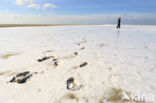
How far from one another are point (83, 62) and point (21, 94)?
294cm

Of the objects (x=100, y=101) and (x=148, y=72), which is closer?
(x=100, y=101)

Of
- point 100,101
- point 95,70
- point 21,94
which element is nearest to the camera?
point 100,101

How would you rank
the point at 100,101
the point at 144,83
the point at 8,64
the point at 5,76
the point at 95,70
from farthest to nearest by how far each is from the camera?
the point at 8,64 → the point at 95,70 → the point at 5,76 → the point at 144,83 → the point at 100,101

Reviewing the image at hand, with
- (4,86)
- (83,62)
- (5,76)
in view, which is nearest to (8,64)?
(5,76)

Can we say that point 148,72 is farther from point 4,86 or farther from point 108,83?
point 4,86

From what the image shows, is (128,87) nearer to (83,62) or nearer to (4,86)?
(83,62)

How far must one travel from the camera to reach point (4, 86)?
134 inches

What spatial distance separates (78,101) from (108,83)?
1.23 meters

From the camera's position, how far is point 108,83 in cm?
342

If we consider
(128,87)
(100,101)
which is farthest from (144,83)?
(100,101)

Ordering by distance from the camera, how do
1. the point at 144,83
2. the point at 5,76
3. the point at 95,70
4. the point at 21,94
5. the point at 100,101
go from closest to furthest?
1. the point at 100,101
2. the point at 21,94
3. the point at 144,83
4. the point at 5,76
5. the point at 95,70

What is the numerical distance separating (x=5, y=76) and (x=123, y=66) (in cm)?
472

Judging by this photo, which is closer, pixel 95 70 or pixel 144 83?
pixel 144 83

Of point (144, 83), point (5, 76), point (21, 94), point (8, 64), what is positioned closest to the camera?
point (21, 94)
